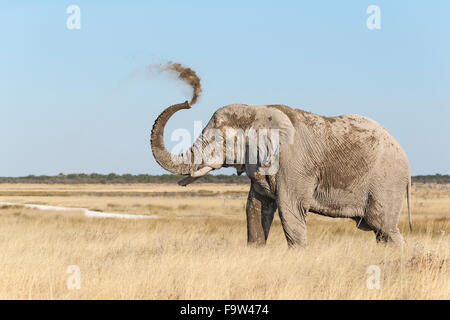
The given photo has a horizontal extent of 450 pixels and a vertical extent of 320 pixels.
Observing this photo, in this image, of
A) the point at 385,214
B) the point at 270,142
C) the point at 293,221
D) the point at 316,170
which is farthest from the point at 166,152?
the point at 385,214

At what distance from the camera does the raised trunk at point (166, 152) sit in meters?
11.0

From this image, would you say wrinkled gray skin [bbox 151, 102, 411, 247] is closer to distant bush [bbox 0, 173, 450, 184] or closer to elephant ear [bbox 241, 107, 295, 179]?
elephant ear [bbox 241, 107, 295, 179]

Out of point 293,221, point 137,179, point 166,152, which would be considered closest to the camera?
point 293,221

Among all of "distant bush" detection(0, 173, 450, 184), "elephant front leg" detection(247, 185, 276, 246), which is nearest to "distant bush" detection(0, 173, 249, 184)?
"distant bush" detection(0, 173, 450, 184)

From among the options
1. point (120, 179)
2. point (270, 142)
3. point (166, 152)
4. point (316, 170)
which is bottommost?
point (120, 179)

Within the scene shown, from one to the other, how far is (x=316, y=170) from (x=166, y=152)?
8.61 feet

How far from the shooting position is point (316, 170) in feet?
36.5

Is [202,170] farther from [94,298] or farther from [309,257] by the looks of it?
[94,298]

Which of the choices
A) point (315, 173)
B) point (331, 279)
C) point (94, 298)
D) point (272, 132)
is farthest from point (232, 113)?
point (94, 298)

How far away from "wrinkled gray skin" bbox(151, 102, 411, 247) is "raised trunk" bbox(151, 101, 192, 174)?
0.06 feet

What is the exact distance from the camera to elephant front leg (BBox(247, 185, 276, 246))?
11.5 m

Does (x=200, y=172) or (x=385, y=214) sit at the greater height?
(x=200, y=172)

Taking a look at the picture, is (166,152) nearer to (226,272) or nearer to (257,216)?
(257,216)
